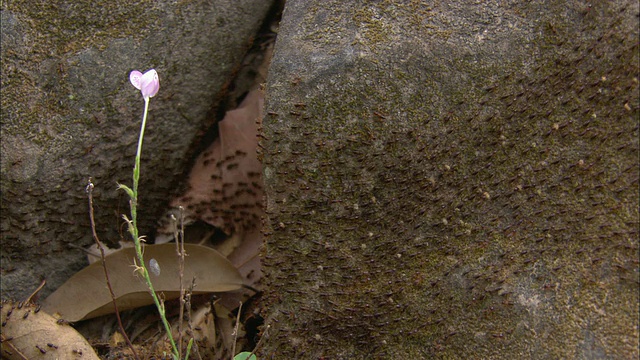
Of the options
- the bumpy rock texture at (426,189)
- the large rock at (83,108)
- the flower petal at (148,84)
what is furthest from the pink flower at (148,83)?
the large rock at (83,108)

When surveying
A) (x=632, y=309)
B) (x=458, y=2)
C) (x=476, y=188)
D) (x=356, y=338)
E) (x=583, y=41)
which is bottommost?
(x=632, y=309)

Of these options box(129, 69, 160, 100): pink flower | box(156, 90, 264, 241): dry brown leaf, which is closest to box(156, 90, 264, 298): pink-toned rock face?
box(156, 90, 264, 241): dry brown leaf

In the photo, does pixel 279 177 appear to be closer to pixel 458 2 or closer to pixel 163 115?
pixel 163 115

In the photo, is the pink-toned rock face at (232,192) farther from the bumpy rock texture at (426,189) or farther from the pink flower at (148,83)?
the pink flower at (148,83)

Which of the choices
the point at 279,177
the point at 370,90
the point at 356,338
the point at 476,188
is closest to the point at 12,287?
the point at 279,177

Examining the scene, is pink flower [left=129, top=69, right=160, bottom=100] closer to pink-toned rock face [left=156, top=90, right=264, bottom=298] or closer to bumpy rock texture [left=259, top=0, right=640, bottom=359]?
bumpy rock texture [left=259, top=0, right=640, bottom=359]

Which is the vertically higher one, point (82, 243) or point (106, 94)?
point (106, 94)
